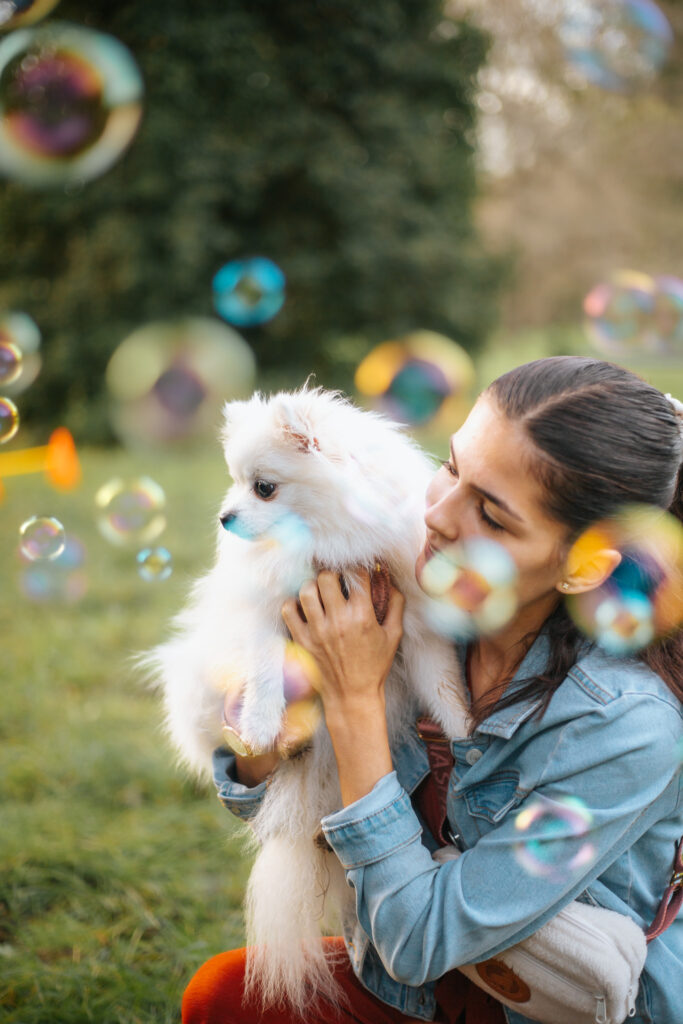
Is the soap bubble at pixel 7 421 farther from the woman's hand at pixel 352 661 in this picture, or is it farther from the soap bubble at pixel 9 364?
the woman's hand at pixel 352 661

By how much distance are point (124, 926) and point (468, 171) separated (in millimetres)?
12240

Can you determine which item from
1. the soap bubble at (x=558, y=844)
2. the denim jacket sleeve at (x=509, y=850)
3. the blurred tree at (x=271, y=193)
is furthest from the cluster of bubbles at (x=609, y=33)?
the blurred tree at (x=271, y=193)

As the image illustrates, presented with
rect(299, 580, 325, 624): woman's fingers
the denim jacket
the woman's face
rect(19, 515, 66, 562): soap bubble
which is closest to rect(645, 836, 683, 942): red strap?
the denim jacket

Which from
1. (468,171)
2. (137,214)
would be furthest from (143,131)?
(468,171)

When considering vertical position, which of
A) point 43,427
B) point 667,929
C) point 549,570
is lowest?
point 43,427

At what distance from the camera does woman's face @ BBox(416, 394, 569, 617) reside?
4.49 feet

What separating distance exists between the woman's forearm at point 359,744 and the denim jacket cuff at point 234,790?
0.27 metres

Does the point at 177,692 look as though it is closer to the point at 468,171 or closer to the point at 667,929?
the point at 667,929

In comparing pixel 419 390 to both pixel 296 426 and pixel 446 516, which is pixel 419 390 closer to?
pixel 296 426

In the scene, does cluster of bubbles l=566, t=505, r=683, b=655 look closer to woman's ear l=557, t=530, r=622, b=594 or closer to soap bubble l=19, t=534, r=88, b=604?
woman's ear l=557, t=530, r=622, b=594

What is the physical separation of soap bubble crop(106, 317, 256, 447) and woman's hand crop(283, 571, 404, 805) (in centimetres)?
583

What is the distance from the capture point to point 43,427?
12016 mm

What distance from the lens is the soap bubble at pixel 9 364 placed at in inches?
122

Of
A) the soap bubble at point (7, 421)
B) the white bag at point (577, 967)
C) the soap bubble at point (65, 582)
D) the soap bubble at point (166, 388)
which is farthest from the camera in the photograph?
the soap bubble at point (166, 388)
